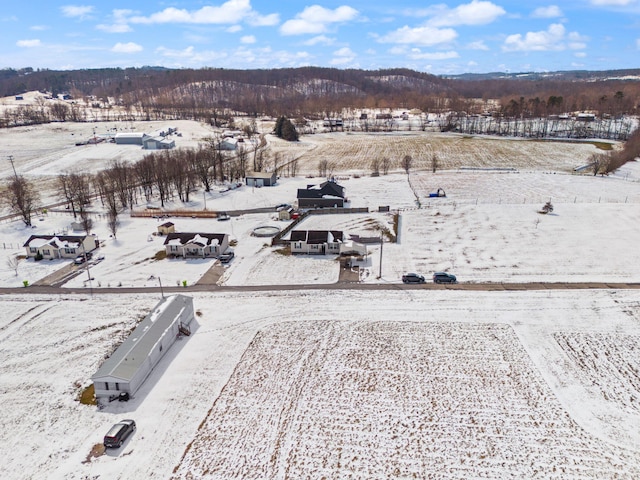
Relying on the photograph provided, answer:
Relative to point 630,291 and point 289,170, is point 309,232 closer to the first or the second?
point 630,291

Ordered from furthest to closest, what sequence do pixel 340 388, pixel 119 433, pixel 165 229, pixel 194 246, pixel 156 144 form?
pixel 156 144, pixel 165 229, pixel 194 246, pixel 340 388, pixel 119 433

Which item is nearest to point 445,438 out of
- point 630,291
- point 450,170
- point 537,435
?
point 537,435

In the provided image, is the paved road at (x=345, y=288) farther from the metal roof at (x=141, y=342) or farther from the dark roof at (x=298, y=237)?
the dark roof at (x=298, y=237)

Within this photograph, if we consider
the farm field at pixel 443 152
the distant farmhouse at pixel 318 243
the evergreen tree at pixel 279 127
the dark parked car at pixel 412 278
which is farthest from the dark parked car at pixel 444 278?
the evergreen tree at pixel 279 127

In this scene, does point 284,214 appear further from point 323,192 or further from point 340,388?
point 340,388

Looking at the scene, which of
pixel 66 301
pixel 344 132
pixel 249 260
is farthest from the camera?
pixel 344 132

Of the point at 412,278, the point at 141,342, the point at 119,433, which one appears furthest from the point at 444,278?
the point at 119,433
